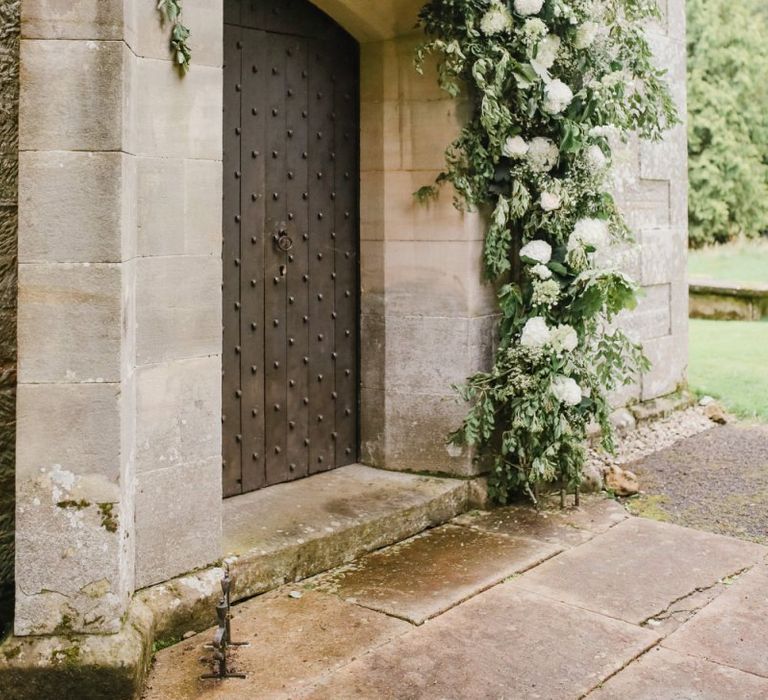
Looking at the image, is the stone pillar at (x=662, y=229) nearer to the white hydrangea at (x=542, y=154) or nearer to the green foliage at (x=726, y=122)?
the white hydrangea at (x=542, y=154)

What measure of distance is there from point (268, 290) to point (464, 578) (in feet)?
5.67

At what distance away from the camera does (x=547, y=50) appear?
4.71 metres

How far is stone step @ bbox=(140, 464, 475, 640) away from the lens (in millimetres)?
3443

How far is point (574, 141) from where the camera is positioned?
186 inches

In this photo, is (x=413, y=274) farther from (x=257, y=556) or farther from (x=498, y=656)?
(x=498, y=656)

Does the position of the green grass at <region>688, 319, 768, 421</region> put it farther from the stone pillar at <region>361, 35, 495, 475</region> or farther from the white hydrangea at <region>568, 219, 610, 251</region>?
the stone pillar at <region>361, 35, 495, 475</region>

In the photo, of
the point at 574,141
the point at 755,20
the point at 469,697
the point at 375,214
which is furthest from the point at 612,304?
the point at 755,20

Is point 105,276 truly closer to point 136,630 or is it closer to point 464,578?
point 136,630

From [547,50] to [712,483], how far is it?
2.68 m

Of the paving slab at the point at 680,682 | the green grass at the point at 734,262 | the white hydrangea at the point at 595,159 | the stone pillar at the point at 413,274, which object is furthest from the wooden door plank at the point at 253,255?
the green grass at the point at 734,262

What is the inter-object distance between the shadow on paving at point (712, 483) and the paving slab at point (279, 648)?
6.78ft

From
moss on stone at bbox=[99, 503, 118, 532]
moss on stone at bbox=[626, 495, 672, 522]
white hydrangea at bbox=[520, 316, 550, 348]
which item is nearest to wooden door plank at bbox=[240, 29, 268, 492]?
white hydrangea at bbox=[520, 316, 550, 348]

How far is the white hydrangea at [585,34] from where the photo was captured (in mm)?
4832

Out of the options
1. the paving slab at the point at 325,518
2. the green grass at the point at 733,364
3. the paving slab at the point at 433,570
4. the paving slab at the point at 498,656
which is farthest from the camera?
the green grass at the point at 733,364
